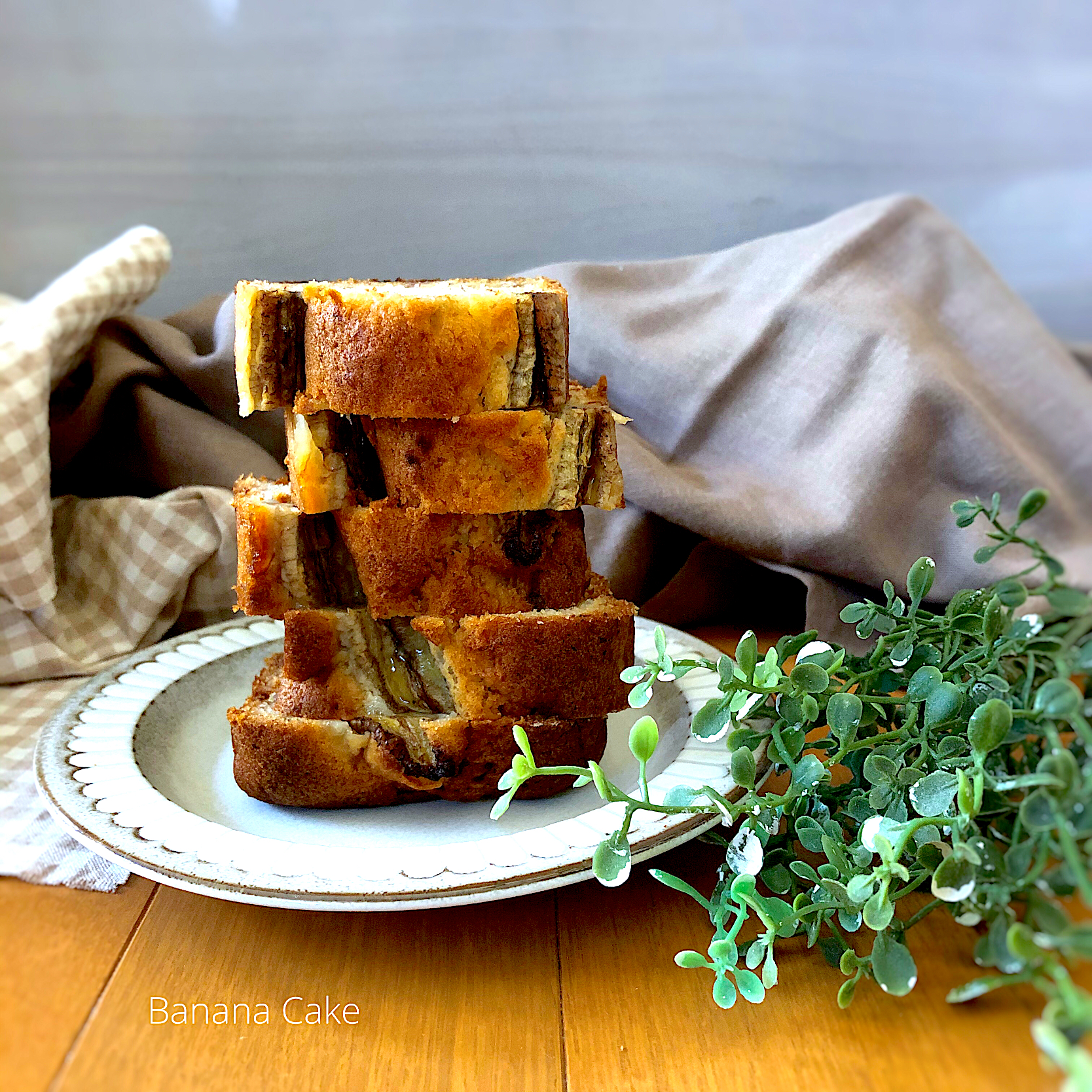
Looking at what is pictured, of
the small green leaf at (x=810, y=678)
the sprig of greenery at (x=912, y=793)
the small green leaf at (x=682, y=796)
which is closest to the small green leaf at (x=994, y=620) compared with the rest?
the sprig of greenery at (x=912, y=793)

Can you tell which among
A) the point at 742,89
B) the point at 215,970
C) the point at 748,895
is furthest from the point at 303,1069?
the point at 742,89

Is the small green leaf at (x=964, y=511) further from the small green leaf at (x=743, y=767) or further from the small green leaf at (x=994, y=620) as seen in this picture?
the small green leaf at (x=743, y=767)

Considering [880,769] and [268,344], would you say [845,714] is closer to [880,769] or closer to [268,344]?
[880,769]

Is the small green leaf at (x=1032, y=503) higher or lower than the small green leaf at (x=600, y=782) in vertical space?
higher

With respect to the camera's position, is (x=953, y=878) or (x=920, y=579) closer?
(x=953, y=878)

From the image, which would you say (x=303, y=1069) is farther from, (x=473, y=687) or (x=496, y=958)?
(x=473, y=687)

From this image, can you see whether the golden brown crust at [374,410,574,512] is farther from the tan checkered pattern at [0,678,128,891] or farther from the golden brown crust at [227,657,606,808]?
the tan checkered pattern at [0,678,128,891]

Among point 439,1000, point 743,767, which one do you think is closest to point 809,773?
point 743,767
